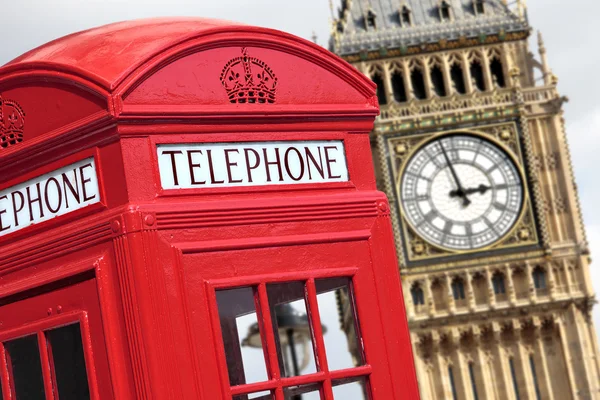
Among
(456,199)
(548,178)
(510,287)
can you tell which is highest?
(548,178)

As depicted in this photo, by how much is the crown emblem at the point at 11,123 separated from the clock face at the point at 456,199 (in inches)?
1245

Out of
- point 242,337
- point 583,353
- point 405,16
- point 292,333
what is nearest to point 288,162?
point 242,337

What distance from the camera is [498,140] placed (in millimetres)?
36125

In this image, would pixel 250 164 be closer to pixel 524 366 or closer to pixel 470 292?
pixel 470 292

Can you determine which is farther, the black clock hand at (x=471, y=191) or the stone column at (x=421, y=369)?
the black clock hand at (x=471, y=191)

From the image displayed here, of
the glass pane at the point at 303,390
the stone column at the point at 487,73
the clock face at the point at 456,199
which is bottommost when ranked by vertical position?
the glass pane at the point at 303,390

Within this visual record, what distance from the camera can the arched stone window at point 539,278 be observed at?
119ft

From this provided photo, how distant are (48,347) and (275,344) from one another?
2.04ft

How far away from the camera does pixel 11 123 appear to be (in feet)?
13.7

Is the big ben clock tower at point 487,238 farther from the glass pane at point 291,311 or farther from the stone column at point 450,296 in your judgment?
the glass pane at point 291,311

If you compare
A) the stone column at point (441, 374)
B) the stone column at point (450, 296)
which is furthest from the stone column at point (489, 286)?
the stone column at point (441, 374)

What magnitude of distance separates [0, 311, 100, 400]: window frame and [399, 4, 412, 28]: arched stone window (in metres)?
34.1

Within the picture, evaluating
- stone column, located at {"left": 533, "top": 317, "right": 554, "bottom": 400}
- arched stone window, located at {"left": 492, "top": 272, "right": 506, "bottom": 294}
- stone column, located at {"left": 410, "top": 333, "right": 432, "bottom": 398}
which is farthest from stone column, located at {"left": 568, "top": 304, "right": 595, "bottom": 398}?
stone column, located at {"left": 410, "top": 333, "right": 432, "bottom": 398}

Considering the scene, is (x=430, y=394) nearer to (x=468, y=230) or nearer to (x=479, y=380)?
(x=479, y=380)
